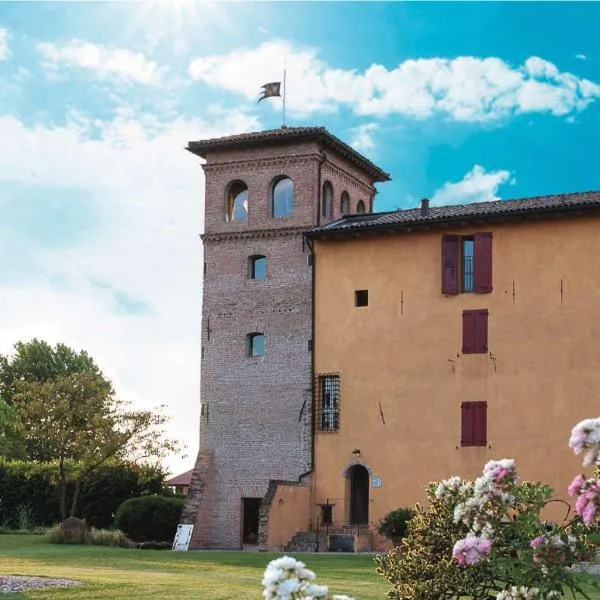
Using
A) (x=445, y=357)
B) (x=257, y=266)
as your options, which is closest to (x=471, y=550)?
(x=445, y=357)

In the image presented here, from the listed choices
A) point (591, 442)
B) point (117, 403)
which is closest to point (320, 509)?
point (117, 403)

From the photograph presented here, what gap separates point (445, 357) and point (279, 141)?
8.79 m

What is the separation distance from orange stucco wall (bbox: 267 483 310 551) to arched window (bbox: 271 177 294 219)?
8.36m

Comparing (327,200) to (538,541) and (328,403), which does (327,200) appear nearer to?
(328,403)

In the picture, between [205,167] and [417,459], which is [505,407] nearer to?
→ [417,459]

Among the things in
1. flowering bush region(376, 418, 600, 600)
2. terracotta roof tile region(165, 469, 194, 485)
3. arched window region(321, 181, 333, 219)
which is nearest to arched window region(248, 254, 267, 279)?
arched window region(321, 181, 333, 219)

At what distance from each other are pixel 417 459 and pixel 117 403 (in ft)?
40.7

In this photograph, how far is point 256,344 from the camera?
117 feet

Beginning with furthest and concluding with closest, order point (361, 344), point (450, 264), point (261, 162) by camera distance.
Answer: point (261, 162)
point (361, 344)
point (450, 264)

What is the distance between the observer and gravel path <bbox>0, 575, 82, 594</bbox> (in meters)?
16.4

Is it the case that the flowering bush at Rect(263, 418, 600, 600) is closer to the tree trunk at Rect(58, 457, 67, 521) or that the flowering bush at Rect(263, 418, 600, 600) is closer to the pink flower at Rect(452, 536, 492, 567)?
the pink flower at Rect(452, 536, 492, 567)

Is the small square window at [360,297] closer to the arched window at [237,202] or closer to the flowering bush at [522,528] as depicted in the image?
the arched window at [237,202]

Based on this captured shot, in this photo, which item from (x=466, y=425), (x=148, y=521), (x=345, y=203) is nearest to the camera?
(x=466, y=425)

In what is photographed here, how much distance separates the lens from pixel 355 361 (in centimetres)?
3369
